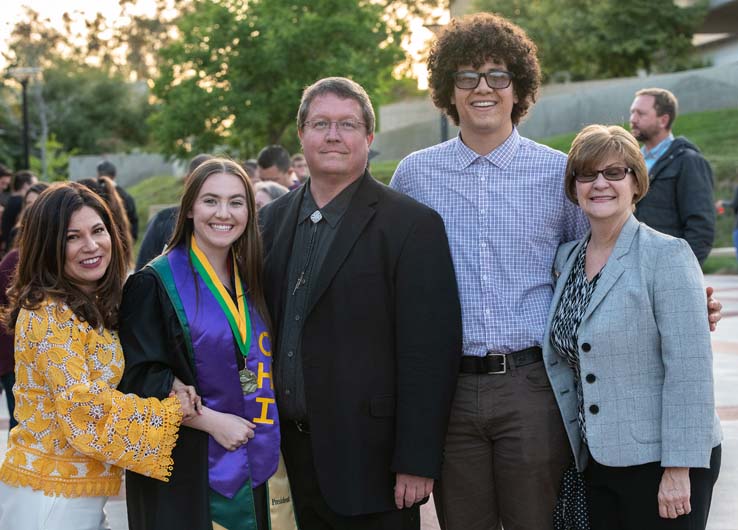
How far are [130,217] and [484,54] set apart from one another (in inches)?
312

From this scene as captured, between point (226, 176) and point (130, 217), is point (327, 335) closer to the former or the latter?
point (226, 176)

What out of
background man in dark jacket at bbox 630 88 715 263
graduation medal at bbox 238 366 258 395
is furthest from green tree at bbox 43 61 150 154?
graduation medal at bbox 238 366 258 395

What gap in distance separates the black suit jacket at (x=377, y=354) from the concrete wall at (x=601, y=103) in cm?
2559

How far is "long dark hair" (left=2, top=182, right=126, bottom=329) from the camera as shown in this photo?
124 inches

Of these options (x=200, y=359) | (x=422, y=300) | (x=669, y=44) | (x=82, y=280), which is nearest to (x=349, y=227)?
(x=422, y=300)

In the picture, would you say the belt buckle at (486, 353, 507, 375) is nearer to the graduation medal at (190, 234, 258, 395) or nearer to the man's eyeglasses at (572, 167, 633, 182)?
the man's eyeglasses at (572, 167, 633, 182)

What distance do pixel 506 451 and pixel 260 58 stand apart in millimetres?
23552

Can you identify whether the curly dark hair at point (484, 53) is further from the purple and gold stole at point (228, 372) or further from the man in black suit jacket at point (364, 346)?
the purple and gold stole at point (228, 372)

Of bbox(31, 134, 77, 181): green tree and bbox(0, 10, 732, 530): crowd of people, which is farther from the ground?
bbox(31, 134, 77, 181): green tree

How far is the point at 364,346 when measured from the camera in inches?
128

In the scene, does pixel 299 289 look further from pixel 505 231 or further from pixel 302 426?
pixel 505 231

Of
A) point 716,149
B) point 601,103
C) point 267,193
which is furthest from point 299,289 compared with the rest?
point 601,103

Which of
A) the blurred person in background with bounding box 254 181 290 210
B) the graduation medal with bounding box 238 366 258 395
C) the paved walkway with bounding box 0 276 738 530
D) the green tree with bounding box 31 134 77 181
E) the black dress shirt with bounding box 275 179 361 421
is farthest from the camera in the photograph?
Result: the green tree with bounding box 31 134 77 181

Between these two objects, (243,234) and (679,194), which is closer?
(243,234)
